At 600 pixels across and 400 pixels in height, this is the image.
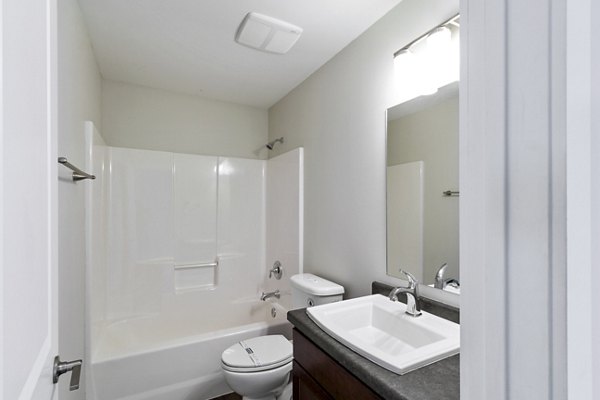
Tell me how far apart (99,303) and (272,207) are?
1.56 metres

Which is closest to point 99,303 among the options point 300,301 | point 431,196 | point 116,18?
point 300,301

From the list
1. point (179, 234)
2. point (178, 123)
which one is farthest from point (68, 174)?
point (178, 123)

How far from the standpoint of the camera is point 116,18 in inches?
63.1

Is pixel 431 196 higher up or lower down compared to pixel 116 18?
lower down

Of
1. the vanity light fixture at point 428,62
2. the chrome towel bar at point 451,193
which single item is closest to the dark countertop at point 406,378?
Result: the chrome towel bar at point 451,193

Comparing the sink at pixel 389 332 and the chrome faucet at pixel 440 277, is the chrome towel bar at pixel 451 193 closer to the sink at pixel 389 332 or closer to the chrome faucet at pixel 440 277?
the chrome faucet at pixel 440 277

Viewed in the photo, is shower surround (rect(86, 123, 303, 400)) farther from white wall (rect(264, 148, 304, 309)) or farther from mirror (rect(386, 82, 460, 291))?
mirror (rect(386, 82, 460, 291))

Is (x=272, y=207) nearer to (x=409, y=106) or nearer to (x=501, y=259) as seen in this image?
(x=409, y=106)

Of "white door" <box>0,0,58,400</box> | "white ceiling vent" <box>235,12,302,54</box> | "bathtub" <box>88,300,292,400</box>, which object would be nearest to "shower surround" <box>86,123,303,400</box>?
"bathtub" <box>88,300,292,400</box>

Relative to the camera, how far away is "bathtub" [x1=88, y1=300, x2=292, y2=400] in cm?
169

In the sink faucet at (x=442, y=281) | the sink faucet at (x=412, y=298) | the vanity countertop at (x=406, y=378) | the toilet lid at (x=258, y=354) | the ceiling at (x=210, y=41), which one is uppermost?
the ceiling at (x=210, y=41)

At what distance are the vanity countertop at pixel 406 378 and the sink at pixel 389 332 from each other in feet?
0.06

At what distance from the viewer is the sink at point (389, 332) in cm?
87

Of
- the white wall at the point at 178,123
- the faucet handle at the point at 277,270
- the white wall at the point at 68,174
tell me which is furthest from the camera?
the faucet handle at the point at 277,270
